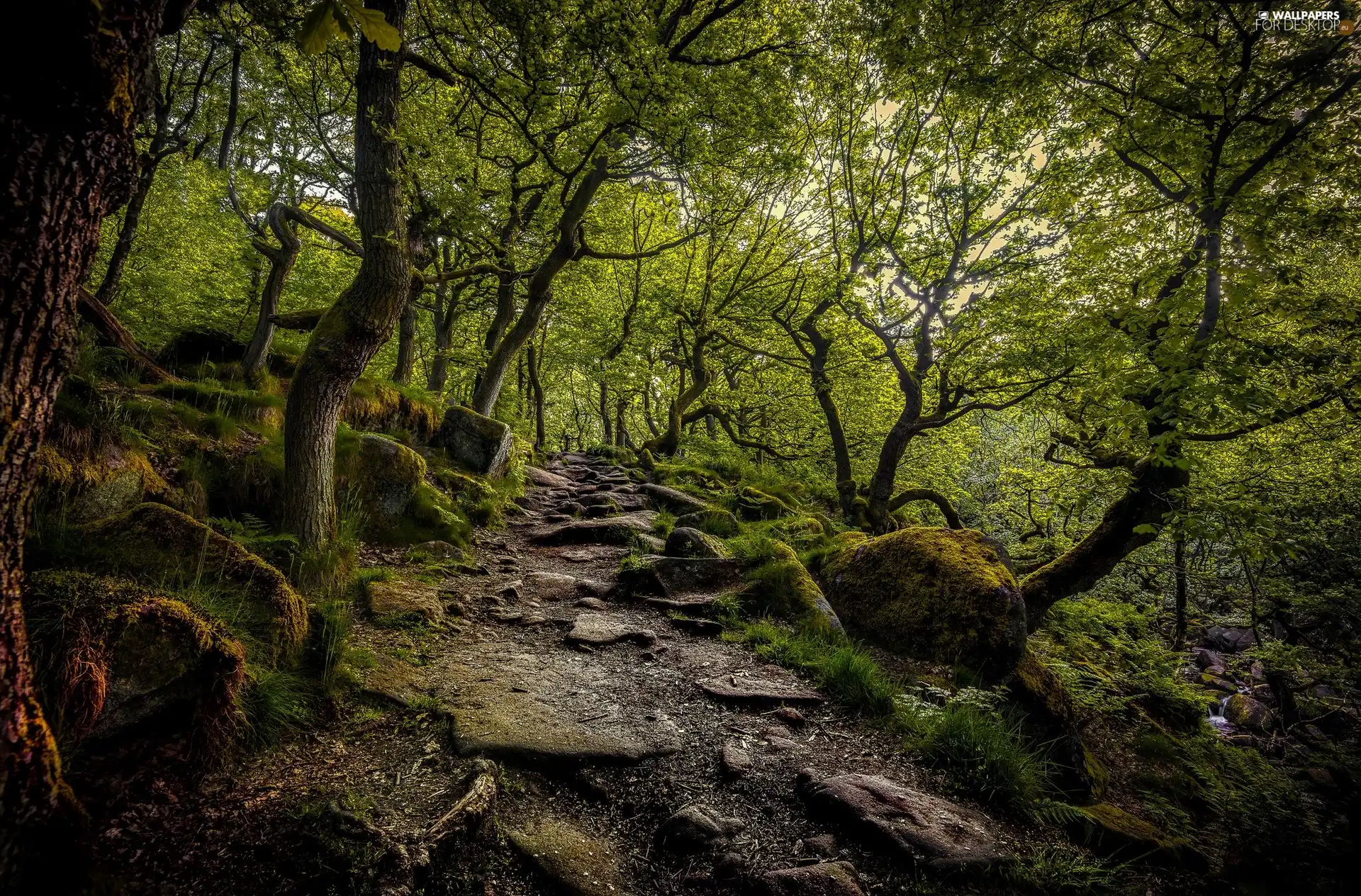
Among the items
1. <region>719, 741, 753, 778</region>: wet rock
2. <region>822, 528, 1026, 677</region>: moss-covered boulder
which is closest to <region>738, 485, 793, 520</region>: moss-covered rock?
<region>822, 528, 1026, 677</region>: moss-covered boulder

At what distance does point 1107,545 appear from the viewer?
7.53 m

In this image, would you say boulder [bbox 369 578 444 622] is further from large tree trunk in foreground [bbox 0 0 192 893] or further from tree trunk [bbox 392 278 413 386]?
tree trunk [bbox 392 278 413 386]

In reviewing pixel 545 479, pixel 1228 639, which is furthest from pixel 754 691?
pixel 1228 639

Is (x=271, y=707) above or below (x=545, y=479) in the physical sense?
below

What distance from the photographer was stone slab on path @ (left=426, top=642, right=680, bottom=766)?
3.23m

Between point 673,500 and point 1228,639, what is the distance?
1853 centimetres

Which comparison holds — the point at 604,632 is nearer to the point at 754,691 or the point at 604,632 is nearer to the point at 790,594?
the point at 754,691

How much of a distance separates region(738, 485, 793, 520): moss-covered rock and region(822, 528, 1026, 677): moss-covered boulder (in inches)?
142

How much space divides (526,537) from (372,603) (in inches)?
155

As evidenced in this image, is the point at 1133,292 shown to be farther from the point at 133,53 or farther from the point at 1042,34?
the point at 133,53

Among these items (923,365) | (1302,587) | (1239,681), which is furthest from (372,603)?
(1239,681)

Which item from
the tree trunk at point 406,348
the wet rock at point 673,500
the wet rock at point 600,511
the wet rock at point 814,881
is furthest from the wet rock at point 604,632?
the tree trunk at point 406,348

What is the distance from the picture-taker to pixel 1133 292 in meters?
6.41

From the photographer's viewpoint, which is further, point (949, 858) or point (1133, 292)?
point (1133, 292)
